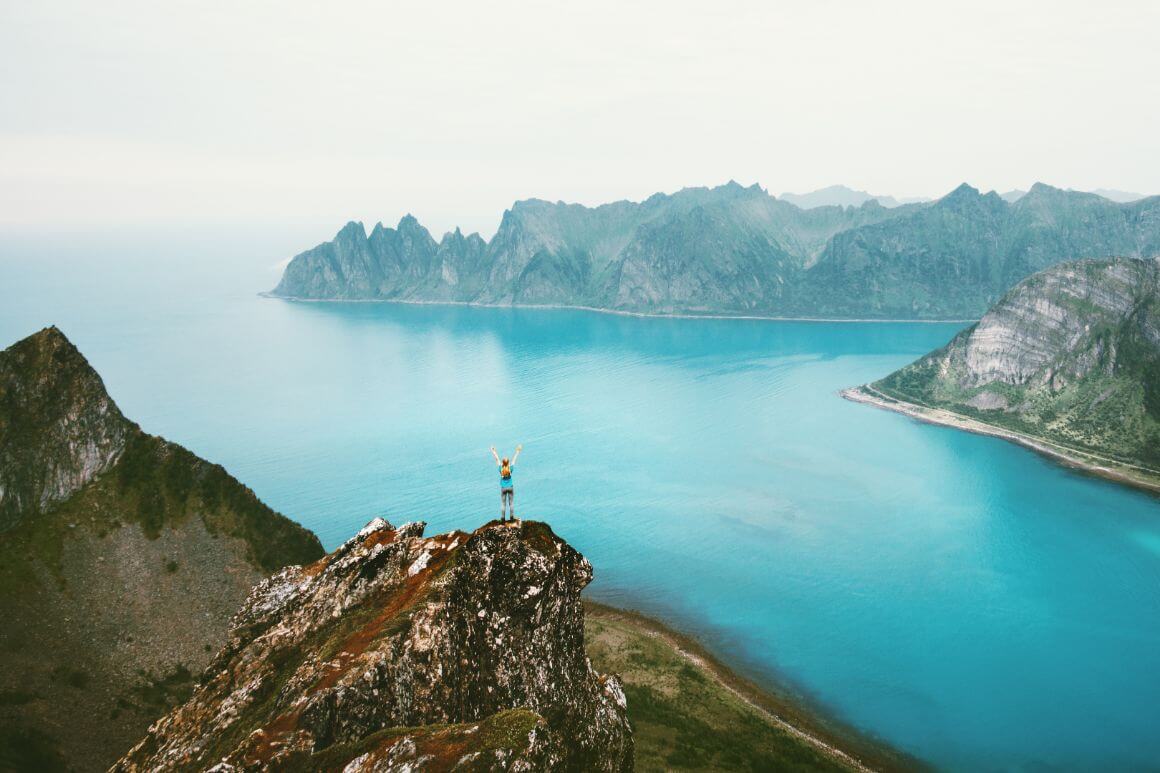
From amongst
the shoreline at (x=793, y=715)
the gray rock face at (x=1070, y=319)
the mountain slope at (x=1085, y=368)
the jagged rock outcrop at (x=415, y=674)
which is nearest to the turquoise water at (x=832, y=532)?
the shoreline at (x=793, y=715)

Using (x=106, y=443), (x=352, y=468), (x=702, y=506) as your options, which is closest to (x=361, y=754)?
(x=106, y=443)

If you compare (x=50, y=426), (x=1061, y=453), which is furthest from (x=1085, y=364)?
(x=50, y=426)

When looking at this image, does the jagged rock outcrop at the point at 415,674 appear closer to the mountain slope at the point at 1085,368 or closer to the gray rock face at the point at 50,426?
the gray rock face at the point at 50,426

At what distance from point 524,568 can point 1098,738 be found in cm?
7498

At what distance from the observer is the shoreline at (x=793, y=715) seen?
64.2 meters

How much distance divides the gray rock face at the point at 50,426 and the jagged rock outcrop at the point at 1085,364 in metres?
201

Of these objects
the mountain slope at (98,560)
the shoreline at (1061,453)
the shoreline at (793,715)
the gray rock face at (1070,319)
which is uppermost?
the gray rock face at (1070,319)

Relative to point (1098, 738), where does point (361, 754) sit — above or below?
above

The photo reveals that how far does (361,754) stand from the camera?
2292 cm

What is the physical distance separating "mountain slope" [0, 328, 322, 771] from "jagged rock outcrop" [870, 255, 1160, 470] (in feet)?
617

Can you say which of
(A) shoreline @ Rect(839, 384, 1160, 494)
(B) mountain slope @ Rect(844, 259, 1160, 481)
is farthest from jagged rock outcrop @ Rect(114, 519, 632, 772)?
(B) mountain slope @ Rect(844, 259, 1160, 481)

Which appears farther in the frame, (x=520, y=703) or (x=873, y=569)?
(x=873, y=569)

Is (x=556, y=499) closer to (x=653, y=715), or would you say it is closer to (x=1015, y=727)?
(x=653, y=715)

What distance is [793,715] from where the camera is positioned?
→ 7031 cm
